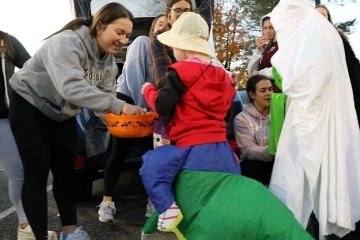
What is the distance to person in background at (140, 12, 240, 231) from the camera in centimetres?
223

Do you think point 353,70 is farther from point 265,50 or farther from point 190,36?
point 265,50

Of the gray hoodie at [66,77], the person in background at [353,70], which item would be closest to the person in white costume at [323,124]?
the person in background at [353,70]

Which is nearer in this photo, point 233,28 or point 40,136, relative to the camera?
point 40,136

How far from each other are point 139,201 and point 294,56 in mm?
2476

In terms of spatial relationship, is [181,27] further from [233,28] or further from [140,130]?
[233,28]

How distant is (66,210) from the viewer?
2920mm

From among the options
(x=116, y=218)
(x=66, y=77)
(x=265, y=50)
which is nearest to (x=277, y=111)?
(x=265, y=50)

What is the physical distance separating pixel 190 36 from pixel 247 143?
134 centimetres

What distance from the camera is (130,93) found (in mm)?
3533

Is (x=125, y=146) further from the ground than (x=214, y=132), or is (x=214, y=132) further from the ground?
(x=214, y=132)

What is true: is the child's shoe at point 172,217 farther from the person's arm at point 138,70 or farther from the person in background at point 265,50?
the person in background at point 265,50

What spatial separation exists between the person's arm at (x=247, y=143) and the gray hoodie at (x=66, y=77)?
117cm

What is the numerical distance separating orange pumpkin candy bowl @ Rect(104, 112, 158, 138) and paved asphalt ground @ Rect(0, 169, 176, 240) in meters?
1.20

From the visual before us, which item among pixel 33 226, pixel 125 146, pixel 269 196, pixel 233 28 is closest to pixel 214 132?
pixel 269 196
